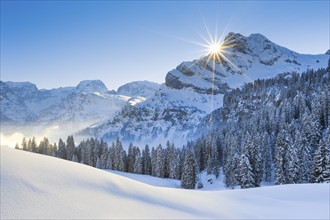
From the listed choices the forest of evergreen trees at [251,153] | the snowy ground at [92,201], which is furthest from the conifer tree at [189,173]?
the snowy ground at [92,201]

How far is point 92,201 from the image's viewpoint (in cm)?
959

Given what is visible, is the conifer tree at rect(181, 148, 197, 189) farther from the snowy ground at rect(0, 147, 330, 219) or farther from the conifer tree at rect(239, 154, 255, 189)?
the snowy ground at rect(0, 147, 330, 219)

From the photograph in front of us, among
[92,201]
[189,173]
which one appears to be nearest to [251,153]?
[189,173]

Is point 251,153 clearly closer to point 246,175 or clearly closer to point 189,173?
point 189,173

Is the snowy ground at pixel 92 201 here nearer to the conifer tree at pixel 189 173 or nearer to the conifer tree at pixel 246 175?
the conifer tree at pixel 246 175

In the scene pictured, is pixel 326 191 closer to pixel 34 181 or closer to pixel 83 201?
pixel 83 201

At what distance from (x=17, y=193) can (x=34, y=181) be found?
2.87ft

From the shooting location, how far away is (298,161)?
53875 millimetres

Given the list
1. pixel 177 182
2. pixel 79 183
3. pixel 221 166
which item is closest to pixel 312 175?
pixel 177 182

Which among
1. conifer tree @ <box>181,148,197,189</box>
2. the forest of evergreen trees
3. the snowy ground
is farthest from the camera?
conifer tree @ <box>181,148,197,189</box>

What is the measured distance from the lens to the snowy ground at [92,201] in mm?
8312

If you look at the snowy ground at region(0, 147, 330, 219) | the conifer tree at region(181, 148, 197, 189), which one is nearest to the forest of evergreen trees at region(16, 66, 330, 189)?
the conifer tree at region(181, 148, 197, 189)

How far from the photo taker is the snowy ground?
8.31 meters

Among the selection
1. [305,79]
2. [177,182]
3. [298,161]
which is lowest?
[177,182]
